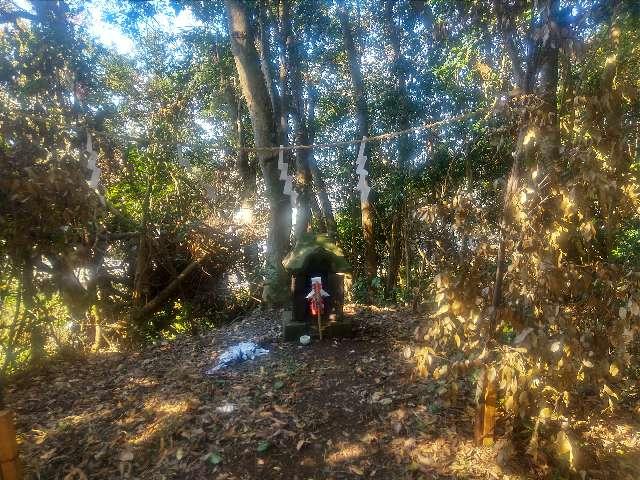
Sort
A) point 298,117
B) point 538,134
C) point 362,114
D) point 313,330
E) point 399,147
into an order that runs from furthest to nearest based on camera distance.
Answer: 1. point 298,117
2. point 362,114
3. point 399,147
4. point 313,330
5. point 538,134

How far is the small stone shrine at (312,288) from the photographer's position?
5.88 metres

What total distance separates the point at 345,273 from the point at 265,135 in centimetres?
330

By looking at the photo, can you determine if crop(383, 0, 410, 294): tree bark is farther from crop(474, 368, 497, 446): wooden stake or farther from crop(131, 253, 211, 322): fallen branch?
crop(474, 368, 497, 446): wooden stake

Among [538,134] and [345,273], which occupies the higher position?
[538,134]

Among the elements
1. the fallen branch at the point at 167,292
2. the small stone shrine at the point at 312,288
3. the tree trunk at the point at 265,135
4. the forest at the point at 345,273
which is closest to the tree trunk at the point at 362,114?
the forest at the point at 345,273

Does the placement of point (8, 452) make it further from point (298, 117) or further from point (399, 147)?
point (399, 147)

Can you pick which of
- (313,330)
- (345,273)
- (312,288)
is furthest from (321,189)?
(313,330)

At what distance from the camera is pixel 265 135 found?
299 inches

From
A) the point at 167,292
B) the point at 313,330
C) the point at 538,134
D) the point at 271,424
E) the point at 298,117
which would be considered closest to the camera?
the point at 538,134

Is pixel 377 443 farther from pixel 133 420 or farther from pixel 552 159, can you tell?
pixel 552 159

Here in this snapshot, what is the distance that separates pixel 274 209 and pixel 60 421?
4.85m

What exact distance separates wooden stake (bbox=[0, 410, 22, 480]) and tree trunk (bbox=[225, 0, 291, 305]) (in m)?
5.19

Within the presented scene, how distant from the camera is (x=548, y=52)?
3.03 metres

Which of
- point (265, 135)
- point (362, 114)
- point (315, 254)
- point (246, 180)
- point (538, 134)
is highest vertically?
point (362, 114)
